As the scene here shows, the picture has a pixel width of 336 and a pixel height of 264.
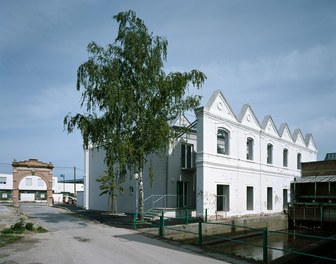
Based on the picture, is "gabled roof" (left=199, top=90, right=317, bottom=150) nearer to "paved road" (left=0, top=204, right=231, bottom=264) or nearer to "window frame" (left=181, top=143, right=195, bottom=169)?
"window frame" (left=181, top=143, right=195, bottom=169)

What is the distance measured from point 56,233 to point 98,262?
6703 millimetres

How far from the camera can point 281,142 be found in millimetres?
31578

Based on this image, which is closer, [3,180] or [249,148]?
[249,148]

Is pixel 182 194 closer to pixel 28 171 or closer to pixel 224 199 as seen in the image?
pixel 224 199

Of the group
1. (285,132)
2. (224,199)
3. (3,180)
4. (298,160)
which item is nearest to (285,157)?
(285,132)

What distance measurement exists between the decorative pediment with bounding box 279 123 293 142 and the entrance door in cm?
1115

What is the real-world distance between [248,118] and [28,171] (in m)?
26.0

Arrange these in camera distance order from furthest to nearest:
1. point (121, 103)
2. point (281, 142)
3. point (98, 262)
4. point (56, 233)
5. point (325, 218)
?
point (281, 142) → point (325, 218) → point (121, 103) → point (56, 233) → point (98, 262)

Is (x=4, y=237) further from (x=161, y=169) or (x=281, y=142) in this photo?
(x=281, y=142)

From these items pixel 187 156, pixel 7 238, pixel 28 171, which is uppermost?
pixel 187 156

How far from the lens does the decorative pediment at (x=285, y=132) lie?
31.8 metres

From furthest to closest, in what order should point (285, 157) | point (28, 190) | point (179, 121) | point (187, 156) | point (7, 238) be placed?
point (28, 190) → point (285, 157) → point (187, 156) → point (179, 121) → point (7, 238)

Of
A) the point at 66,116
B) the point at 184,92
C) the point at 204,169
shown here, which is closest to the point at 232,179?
the point at 204,169

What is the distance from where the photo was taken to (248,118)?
27016 mm
